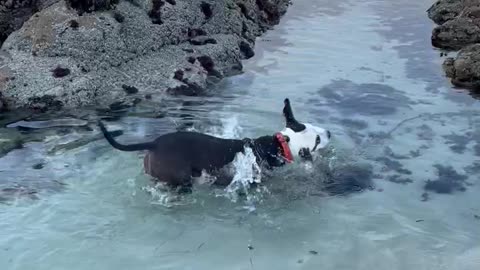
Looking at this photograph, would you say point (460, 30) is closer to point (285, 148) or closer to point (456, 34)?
point (456, 34)

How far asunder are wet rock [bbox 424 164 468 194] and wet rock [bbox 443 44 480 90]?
10.3ft

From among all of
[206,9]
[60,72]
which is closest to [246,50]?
[206,9]

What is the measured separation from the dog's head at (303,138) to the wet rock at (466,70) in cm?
409

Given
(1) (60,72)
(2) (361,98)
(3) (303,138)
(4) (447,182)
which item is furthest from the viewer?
(2) (361,98)

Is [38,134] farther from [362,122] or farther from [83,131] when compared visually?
[362,122]

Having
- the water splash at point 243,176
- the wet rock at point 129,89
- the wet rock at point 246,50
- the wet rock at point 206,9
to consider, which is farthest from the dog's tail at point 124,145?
the wet rock at point 206,9

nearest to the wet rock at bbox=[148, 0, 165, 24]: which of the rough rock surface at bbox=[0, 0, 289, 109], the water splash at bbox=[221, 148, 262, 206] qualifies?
the rough rock surface at bbox=[0, 0, 289, 109]

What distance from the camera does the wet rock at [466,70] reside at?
1030 cm

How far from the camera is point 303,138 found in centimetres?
710

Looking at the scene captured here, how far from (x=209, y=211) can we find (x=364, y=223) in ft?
4.92

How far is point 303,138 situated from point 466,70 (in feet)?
14.7

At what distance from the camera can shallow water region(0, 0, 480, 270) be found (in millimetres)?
5906

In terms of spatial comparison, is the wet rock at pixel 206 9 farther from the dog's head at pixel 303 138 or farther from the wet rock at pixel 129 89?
the dog's head at pixel 303 138

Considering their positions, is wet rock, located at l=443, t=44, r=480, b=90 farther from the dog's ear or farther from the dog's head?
the dog's ear
